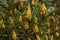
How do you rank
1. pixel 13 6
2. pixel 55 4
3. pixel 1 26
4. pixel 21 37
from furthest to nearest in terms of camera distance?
pixel 55 4 → pixel 13 6 → pixel 21 37 → pixel 1 26

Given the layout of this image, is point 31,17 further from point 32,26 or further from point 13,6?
point 13,6

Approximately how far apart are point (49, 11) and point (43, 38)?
44cm

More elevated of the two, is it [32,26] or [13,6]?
[13,6]

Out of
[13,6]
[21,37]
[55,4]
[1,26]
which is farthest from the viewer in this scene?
[55,4]

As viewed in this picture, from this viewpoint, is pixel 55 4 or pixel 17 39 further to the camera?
pixel 55 4

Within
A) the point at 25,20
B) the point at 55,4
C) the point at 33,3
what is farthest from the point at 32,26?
the point at 55,4

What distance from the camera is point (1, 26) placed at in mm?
3094

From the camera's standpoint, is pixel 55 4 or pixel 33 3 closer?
pixel 33 3

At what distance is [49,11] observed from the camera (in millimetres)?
3223

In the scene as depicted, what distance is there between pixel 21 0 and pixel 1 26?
0.62 meters

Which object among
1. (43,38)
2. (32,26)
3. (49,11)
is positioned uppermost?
(49,11)

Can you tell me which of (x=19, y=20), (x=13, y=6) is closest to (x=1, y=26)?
(x=19, y=20)

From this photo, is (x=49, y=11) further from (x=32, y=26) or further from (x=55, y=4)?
(x=55, y=4)

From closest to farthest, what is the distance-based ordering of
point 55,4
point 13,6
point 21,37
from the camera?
point 21,37 → point 13,6 → point 55,4
